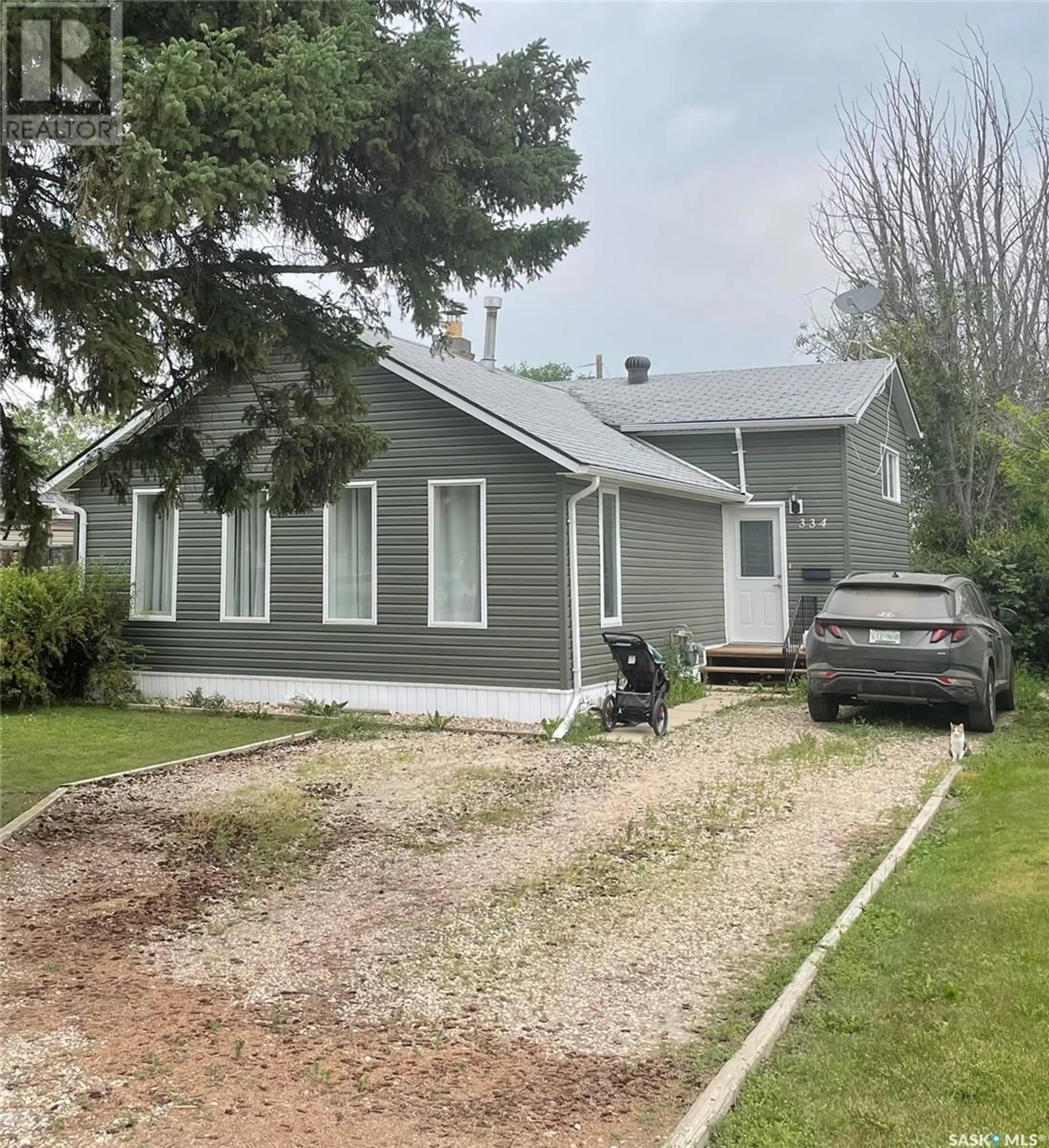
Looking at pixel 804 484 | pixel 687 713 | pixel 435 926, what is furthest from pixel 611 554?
pixel 435 926

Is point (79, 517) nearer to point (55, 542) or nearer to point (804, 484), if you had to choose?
point (55, 542)

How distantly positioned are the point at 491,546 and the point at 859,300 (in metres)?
11.7

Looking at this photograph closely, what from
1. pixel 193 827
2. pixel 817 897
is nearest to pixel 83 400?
pixel 193 827

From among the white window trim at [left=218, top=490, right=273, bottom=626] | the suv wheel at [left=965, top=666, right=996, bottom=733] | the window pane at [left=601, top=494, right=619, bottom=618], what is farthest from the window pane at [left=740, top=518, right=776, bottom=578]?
the white window trim at [left=218, top=490, right=273, bottom=626]

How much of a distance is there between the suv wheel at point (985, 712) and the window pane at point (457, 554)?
5528 millimetres

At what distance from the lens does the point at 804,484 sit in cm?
1510

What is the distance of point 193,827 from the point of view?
6.63 m

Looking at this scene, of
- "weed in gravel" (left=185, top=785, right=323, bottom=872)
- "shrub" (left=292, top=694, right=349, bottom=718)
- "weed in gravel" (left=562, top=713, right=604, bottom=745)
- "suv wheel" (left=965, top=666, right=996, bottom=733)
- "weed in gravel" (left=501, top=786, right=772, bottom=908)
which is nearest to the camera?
"weed in gravel" (left=501, top=786, right=772, bottom=908)

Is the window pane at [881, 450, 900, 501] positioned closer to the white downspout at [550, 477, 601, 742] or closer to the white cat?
the white downspout at [550, 477, 601, 742]

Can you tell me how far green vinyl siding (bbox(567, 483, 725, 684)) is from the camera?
451 inches

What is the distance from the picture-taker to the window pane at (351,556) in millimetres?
12312

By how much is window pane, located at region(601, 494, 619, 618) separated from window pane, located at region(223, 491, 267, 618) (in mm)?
4634

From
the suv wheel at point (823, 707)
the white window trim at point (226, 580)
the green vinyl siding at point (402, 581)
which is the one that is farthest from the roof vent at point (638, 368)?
the suv wheel at point (823, 707)

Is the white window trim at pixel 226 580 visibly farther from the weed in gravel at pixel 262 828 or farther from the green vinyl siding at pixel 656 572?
the weed in gravel at pixel 262 828
